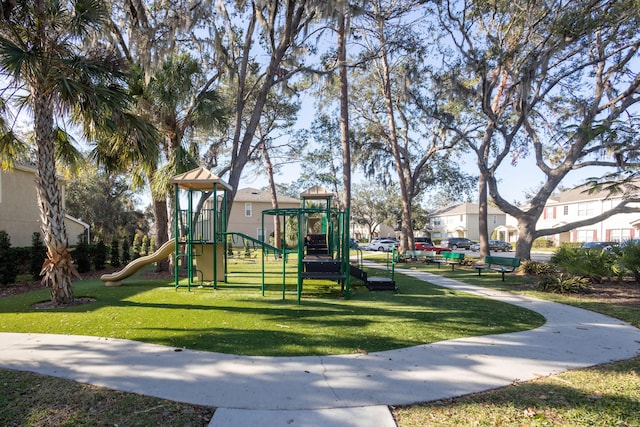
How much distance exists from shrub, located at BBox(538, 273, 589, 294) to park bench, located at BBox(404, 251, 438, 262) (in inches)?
360

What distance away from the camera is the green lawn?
5457 millimetres

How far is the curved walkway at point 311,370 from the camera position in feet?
11.3

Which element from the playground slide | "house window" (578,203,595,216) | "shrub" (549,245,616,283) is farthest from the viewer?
"house window" (578,203,595,216)

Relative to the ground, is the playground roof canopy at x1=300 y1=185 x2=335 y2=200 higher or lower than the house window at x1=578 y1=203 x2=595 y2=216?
Result: lower

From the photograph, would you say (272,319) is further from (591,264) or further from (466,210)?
(466,210)

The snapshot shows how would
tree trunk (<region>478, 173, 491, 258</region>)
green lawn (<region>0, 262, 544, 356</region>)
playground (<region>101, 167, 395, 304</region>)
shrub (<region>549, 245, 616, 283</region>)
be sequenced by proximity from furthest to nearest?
tree trunk (<region>478, 173, 491, 258</region>), shrub (<region>549, 245, 616, 283</region>), playground (<region>101, 167, 395, 304</region>), green lawn (<region>0, 262, 544, 356</region>)

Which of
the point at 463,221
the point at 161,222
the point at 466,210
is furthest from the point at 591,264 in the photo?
the point at 463,221

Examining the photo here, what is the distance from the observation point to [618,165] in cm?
1393

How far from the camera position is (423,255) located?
20891 millimetres

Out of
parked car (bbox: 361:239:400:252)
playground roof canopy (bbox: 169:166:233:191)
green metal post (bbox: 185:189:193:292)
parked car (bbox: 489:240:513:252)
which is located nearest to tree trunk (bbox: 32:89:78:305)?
playground roof canopy (bbox: 169:166:233:191)

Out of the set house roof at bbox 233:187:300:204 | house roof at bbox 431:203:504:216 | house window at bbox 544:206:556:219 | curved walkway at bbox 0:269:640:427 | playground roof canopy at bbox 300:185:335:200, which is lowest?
curved walkway at bbox 0:269:640:427

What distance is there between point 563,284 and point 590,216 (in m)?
31.8

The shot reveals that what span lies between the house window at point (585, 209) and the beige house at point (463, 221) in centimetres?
1485

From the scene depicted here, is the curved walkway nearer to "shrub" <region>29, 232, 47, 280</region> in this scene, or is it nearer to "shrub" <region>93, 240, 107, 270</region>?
"shrub" <region>29, 232, 47, 280</region>
